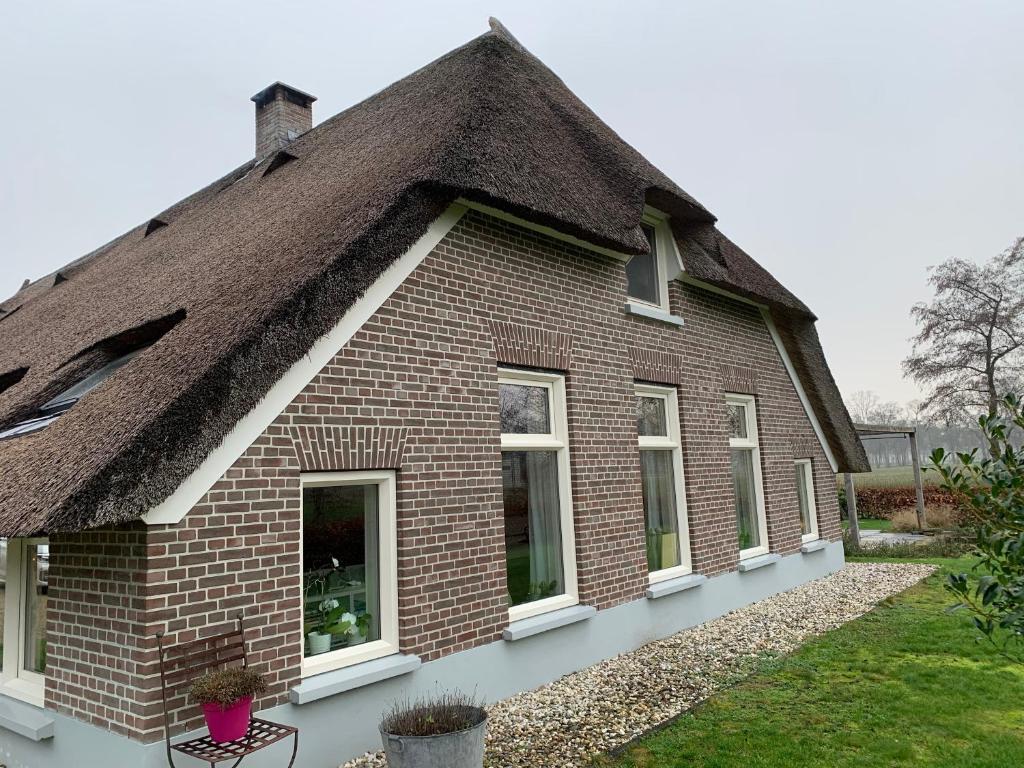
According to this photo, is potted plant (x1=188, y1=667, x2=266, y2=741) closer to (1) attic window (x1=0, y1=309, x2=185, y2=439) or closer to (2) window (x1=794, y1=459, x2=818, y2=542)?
(1) attic window (x1=0, y1=309, x2=185, y2=439)

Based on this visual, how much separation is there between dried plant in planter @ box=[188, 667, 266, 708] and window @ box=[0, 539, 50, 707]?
1975 mm

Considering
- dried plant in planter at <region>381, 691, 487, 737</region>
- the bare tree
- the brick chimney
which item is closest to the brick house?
dried plant in planter at <region>381, 691, 487, 737</region>

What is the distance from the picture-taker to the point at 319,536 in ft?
15.3

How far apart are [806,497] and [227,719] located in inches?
419

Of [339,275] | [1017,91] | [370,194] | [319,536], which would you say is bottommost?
[319,536]

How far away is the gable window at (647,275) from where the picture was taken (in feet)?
27.1

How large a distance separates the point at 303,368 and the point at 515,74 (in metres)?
4.89

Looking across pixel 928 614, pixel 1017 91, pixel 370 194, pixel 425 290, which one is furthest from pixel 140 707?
pixel 1017 91

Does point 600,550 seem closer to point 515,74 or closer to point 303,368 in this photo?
point 303,368

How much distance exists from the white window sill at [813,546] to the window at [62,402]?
10.0 m

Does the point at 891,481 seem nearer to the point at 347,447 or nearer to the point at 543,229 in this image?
the point at 543,229

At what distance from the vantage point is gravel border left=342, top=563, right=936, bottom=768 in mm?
4715

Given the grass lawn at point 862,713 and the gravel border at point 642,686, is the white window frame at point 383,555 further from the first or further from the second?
the grass lawn at point 862,713

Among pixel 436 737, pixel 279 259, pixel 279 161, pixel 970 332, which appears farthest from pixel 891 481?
pixel 279 259
